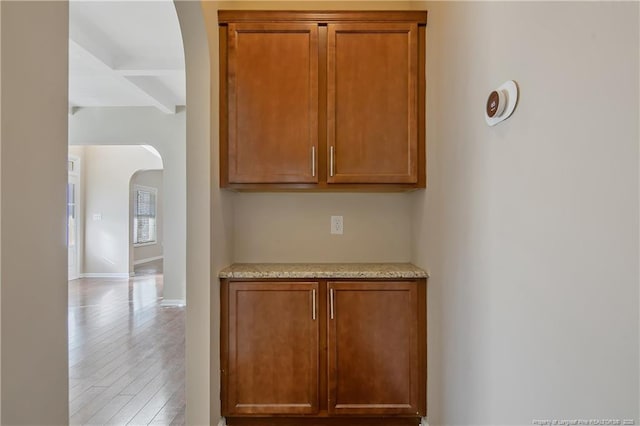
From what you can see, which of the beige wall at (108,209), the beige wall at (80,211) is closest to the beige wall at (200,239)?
the beige wall at (108,209)

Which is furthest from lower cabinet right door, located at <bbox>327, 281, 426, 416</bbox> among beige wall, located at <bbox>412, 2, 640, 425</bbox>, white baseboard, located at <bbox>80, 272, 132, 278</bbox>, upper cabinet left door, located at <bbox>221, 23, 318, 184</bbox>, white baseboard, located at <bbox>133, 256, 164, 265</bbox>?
white baseboard, located at <bbox>133, 256, 164, 265</bbox>

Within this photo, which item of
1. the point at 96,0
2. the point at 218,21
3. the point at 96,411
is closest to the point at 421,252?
the point at 218,21

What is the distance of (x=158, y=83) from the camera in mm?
4523

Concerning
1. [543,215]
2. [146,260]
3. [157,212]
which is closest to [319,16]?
[543,215]

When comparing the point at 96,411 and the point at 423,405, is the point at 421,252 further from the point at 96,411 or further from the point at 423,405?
the point at 96,411

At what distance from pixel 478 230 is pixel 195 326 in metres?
1.43

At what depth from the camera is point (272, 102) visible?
2064 millimetres

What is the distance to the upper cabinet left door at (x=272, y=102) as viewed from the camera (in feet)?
6.74

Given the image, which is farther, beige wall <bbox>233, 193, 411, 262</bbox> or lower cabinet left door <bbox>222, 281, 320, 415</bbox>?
beige wall <bbox>233, 193, 411, 262</bbox>

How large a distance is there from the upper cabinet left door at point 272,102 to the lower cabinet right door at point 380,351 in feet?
2.55

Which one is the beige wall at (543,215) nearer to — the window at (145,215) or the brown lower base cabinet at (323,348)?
the brown lower base cabinet at (323,348)

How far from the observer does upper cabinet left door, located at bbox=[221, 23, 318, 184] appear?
2.05m

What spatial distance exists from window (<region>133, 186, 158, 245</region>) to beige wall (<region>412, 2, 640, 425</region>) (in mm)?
9159

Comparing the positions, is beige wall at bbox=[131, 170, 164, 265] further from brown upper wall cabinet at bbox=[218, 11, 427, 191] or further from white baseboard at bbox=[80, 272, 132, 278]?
brown upper wall cabinet at bbox=[218, 11, 427, 191]
